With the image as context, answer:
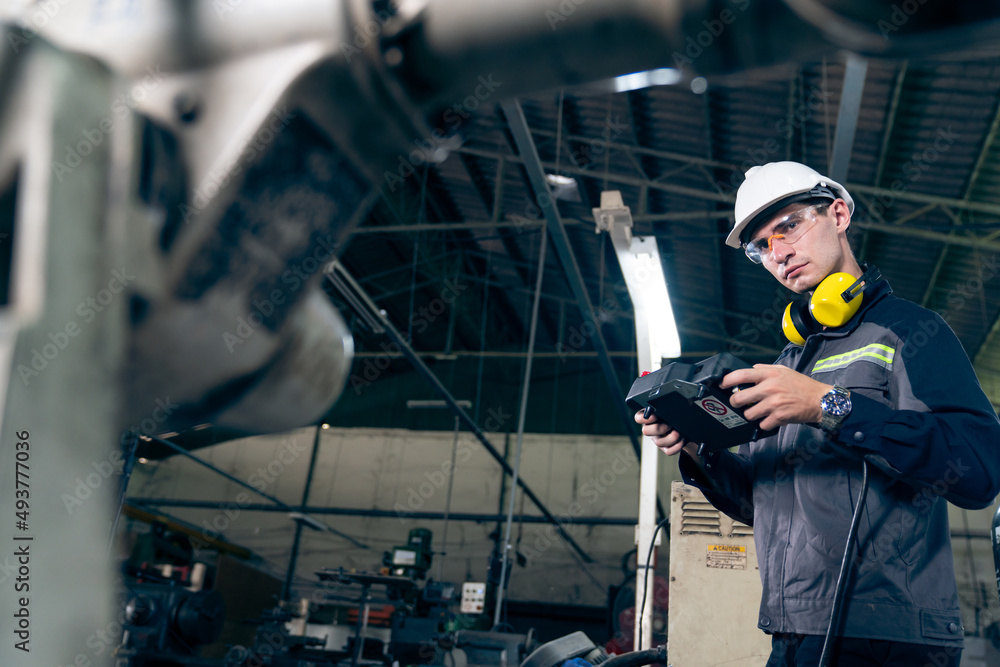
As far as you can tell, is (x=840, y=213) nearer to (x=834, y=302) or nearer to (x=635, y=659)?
(x=834, y=302)

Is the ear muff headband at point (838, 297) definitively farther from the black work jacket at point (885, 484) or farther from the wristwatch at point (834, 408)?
the wristwatch at point (834, 408)

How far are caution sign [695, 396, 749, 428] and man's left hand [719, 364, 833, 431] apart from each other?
1.4 inches

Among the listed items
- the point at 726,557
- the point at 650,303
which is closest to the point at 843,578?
the point at 726,557

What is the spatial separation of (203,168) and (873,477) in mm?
1088

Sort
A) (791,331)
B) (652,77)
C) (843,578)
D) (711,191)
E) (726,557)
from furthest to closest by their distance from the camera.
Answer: (711,191), (726,557), (791,331), (843,578), (652,77)

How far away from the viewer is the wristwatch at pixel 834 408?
3.60ft

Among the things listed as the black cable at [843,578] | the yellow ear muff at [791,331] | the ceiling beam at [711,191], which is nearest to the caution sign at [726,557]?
the yellow ear muff at [791,331]

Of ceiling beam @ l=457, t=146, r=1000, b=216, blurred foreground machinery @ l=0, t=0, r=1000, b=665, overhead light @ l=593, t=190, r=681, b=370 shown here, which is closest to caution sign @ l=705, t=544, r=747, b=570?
overhead light @ l=593, t=190, r=681, b=370

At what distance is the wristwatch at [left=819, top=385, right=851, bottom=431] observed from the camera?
1.10 meters

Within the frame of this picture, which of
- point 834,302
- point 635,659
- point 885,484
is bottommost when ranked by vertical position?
point 635,659

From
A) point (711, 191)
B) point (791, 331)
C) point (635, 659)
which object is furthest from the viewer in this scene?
point (711, 191)

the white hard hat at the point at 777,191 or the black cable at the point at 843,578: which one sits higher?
the white hard hat at the point at 777,191

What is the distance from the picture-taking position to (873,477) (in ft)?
3.75

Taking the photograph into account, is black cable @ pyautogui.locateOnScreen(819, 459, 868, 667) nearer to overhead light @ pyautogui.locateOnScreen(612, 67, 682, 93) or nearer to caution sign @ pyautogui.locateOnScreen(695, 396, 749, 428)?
caution sign @ pyautogui.locateOnScreen(695, 396, 749, 428)
